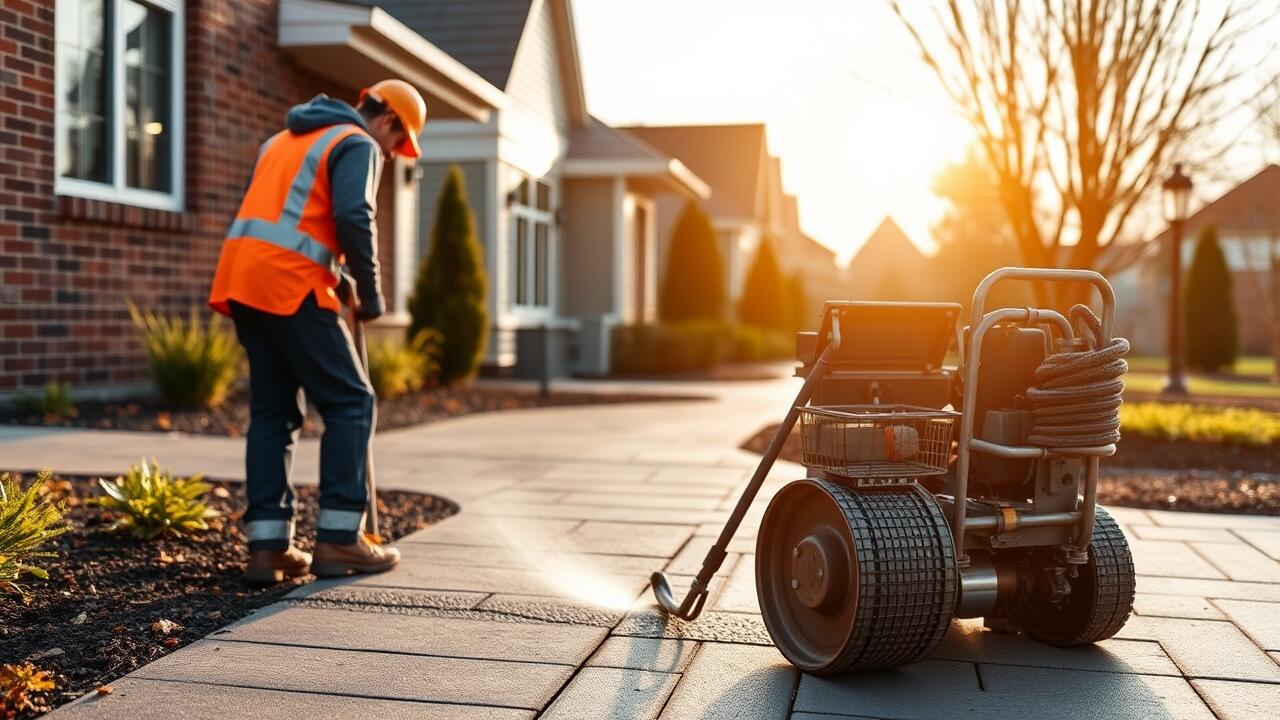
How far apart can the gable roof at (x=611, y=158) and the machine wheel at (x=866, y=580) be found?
50.2 ft

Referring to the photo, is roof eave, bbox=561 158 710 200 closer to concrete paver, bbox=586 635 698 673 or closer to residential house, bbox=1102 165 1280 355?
residential house, bbox=1102 165 1280 355

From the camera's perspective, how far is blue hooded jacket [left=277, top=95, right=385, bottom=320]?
4.04 meters

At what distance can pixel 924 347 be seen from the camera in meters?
3.58

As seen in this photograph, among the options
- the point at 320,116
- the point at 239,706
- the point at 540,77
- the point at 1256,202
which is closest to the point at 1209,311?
the point at 1256,202

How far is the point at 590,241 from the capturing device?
768 inches

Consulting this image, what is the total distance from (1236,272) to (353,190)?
46.0 m

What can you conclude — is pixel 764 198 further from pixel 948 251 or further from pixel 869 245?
pixel 869 245

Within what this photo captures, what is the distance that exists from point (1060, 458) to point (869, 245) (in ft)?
197

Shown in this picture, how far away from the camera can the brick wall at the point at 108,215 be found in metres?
7.57

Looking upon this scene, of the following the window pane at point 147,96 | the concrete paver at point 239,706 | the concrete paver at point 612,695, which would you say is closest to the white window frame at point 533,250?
the window pane at point 147,96

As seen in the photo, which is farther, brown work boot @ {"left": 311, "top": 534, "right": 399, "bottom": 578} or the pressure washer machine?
brown work boot @ {"left": 311, "top": 534, "right": 399, "bottom": 578}

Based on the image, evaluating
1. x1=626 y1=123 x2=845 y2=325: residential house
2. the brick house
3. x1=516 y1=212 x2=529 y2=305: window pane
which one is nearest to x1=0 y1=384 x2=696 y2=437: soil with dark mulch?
the brick house

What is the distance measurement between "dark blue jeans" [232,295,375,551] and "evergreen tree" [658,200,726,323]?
2005 cm

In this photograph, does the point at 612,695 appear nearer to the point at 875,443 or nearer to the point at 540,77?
the point at 875,443
